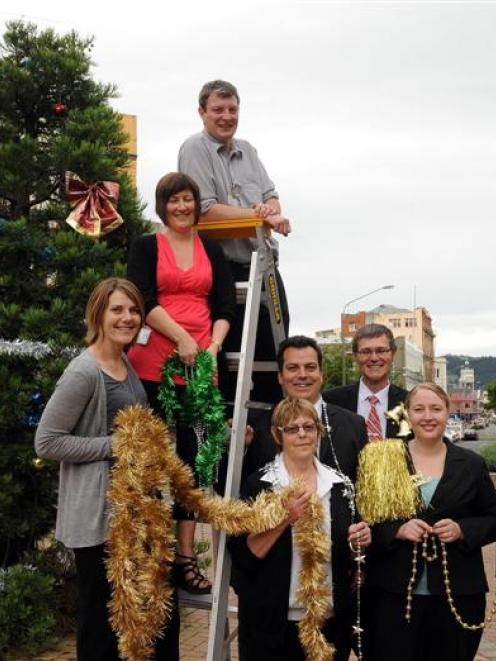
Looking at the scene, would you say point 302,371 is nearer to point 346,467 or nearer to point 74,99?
point 346,467

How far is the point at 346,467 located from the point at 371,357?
91 cm

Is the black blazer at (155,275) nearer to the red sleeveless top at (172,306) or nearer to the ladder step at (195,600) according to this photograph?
the red sleeveless top at (172,306)

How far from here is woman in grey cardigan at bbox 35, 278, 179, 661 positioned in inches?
137

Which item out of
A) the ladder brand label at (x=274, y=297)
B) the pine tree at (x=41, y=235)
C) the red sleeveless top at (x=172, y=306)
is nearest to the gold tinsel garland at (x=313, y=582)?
the red sleeveless top at (x=172, y=306)

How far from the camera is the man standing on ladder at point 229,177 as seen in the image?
437cm

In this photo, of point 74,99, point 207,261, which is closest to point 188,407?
point 207,261

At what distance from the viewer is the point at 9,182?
5738mm

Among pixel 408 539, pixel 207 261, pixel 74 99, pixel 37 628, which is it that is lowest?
pixel 37 628

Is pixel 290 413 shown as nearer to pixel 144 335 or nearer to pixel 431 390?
pixel 431 390

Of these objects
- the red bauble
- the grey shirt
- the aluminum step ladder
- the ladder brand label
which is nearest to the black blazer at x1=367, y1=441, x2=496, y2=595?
the aluminum step ladder

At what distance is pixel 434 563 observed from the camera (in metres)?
3.65

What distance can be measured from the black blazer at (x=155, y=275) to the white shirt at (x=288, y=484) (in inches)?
30.5

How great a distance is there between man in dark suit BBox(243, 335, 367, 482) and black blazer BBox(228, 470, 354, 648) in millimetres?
150

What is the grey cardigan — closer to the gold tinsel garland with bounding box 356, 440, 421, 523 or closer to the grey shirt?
the gold tinsel garland with bounding box 356, 440, 421, 523
